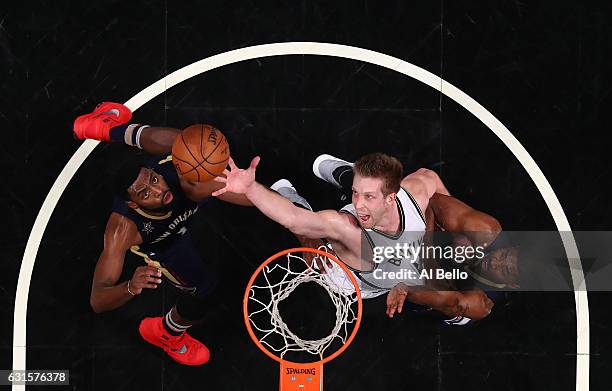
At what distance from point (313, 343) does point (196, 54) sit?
2353 mm

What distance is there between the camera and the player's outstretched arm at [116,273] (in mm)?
6137

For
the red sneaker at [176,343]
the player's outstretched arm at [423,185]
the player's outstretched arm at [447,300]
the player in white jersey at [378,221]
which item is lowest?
the red sneaker at [176,343]

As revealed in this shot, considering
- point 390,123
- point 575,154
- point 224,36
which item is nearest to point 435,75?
point 390,123

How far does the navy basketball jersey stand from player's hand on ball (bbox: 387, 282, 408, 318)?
157 centimetres

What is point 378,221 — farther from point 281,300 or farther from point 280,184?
point 281,300

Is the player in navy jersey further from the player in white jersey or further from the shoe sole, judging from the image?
the player in white jersey

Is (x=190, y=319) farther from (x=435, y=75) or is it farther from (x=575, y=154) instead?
(x=575, y=154)

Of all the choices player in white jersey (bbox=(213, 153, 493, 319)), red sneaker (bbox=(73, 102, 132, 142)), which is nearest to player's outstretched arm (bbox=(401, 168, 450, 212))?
player in white jersey (bbox=(213, 153, 493, 319))

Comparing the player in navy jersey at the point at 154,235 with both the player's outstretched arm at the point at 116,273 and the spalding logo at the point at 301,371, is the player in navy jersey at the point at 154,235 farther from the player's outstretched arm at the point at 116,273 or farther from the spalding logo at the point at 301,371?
the spalding logo at the point at 301,371

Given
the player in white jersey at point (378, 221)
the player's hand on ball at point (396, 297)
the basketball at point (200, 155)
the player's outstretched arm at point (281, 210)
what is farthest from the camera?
the player's hand on ball at point (396, 297)

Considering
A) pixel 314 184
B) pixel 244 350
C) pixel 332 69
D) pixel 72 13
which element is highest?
pixel 72 13

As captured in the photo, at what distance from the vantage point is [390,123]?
6297mm

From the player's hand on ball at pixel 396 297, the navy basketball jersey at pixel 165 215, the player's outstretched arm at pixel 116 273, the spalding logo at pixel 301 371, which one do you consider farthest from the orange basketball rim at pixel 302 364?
the player's outstretched arm at pixel 116 273

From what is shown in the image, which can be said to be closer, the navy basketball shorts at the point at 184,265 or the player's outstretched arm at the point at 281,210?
the player's outstretched arm at the point at 281,210
